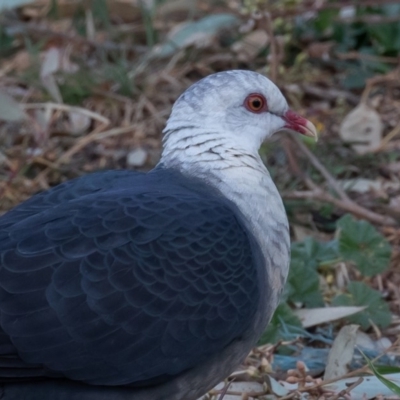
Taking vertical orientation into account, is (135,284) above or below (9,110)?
above

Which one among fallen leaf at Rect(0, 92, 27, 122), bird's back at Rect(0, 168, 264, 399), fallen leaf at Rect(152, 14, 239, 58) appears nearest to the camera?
bird's back at Rect(0, 168, 264, 399)

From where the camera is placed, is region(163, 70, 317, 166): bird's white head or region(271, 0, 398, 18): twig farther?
region(271, 0, 398, 18): twig

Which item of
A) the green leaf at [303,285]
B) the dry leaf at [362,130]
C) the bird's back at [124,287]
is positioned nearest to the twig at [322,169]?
the dry leaf at [362,130]

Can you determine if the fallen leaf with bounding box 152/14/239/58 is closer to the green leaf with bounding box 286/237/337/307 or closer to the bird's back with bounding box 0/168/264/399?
the green leaf with bounding box 286/237/337/307

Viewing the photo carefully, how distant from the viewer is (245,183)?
3398mm

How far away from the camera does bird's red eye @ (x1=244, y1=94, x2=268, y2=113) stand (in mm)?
3545

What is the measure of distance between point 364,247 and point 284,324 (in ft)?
1.68

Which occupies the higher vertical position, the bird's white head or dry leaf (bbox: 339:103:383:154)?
the bird's white head

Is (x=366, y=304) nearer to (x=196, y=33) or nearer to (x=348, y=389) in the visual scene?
(x=348, y=389)

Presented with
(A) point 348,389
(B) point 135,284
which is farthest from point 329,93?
(B) point 135,284

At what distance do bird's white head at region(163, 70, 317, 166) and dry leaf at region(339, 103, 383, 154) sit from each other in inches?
76.9

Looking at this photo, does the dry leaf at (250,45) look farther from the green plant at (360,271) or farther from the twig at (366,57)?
the green plant at (360,271)

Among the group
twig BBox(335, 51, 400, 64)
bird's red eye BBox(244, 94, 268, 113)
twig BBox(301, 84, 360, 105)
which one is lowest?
twig BBox(301, 84, 360, 105)

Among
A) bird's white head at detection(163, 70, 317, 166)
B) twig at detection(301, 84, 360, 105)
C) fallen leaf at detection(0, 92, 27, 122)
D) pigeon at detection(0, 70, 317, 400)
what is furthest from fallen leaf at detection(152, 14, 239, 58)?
pigeon at detection(0, 70, 317, 400)
